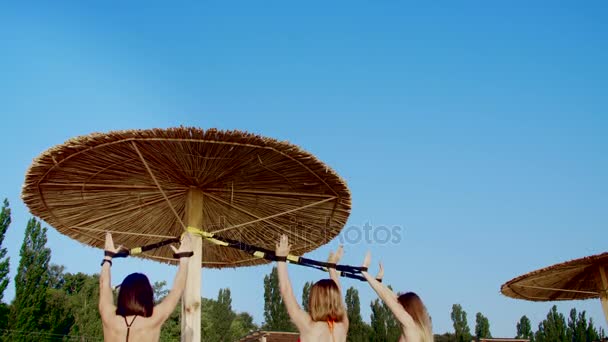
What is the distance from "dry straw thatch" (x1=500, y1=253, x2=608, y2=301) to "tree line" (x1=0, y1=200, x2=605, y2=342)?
1700cm

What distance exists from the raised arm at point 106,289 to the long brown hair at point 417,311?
2206 millimetres

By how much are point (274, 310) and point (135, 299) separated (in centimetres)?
3663

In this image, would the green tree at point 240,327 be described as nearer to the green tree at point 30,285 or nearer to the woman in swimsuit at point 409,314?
the green tree at point 30,285

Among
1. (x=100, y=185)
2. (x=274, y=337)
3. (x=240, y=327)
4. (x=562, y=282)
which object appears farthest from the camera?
(x=240, y=327)

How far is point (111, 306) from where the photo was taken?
370 cm

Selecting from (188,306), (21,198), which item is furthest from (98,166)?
(188,306)

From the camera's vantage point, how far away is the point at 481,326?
41656 mm

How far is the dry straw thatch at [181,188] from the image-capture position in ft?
21.3

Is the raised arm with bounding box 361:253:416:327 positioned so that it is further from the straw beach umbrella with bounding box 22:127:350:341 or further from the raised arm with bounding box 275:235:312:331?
the straw beach umbrella with bounding box 22:127:350:341

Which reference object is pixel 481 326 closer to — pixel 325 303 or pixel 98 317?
pixel 98 317

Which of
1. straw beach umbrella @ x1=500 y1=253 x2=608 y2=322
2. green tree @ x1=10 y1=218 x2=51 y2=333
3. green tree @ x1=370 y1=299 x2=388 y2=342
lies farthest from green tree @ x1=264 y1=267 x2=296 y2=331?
straw beach umbrella @ x1=500 y1=253 x2=608 y2=322

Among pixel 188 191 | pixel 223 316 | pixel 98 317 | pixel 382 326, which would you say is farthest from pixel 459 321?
pixel 188 191

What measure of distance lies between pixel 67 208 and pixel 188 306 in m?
2.74

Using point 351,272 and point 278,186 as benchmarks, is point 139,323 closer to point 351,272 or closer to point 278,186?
point 351,272
